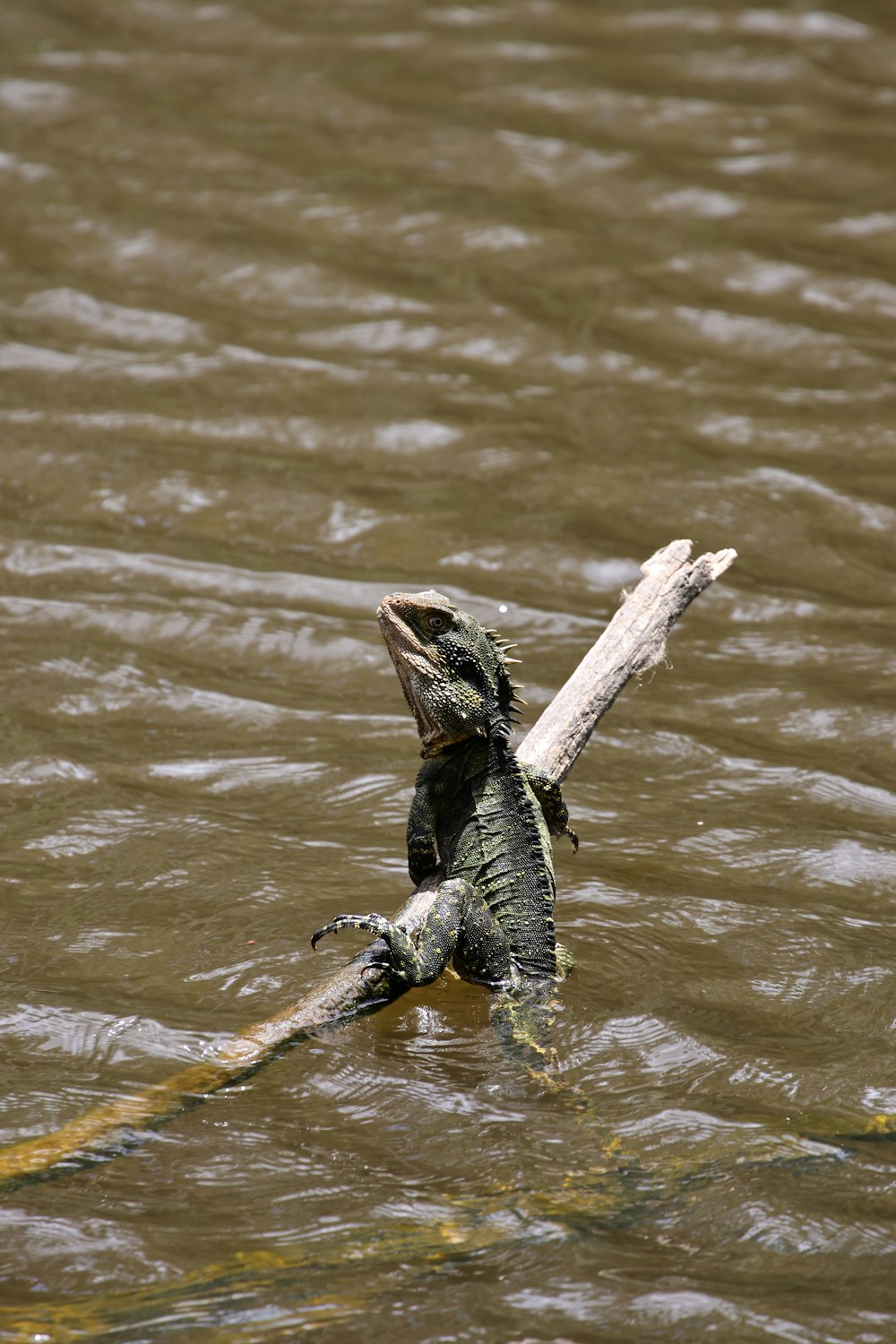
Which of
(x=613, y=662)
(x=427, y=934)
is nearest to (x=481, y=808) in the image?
(x=427, y=934)

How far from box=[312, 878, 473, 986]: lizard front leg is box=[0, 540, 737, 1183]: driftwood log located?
6 centimetres

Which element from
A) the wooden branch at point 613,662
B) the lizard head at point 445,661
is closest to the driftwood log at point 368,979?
the wooden branch at point 613,662

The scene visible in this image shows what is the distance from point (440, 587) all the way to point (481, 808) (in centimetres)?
314

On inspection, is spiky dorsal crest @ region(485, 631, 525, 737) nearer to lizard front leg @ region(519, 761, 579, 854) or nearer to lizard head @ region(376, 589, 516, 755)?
lizard head @ region(376, 589, 516, 755)

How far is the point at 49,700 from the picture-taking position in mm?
6965

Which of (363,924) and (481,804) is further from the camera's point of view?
(481,804)

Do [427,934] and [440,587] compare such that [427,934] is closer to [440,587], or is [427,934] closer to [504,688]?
[504,688]

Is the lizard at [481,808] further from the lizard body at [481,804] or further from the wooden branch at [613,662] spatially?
the wooden branch at [613,662]

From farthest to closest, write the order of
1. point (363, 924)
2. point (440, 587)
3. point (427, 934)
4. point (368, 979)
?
point (440, 587) → point (427, 934) → point (368, 979) → point (363, 924)

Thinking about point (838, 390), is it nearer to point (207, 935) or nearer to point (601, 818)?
point (601, 818)

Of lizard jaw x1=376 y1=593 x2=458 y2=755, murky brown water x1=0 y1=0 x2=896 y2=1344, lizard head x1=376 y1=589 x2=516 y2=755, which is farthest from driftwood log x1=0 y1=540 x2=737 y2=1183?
lizard jaw x1=376 y1=593 x2=458 y2=755

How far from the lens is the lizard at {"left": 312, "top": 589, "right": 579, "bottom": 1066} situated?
4898 millimetres

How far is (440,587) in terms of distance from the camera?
7.98 m

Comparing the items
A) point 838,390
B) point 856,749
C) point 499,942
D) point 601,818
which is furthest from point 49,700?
point 838,390
